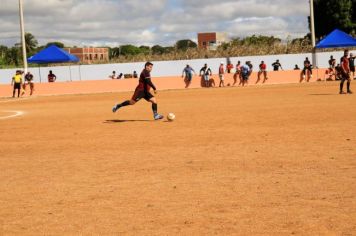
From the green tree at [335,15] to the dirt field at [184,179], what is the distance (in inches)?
2001

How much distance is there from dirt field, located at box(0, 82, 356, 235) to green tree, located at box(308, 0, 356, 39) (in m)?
50.8

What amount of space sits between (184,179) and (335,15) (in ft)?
191

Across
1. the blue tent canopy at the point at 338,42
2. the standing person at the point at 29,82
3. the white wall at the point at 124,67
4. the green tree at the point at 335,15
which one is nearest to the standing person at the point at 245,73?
the blue tent canopy at the point at 338,42

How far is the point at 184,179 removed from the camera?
749 cm

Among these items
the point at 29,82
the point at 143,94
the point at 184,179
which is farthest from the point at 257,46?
the point at 184,179

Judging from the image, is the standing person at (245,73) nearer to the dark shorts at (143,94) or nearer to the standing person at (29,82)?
the standing person at (29,82)

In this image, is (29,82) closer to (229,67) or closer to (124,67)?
(124,67)

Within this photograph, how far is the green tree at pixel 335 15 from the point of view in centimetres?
6150

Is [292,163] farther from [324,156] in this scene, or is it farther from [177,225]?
[177,225]

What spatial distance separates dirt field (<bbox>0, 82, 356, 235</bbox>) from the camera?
5488mm

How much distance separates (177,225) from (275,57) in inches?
1631

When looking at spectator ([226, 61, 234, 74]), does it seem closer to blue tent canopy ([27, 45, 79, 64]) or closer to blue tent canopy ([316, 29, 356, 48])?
blue tent canopy ([316, 29, 356, 48])

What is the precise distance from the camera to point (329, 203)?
6.00 meters

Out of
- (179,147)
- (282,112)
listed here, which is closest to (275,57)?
(282,112)
